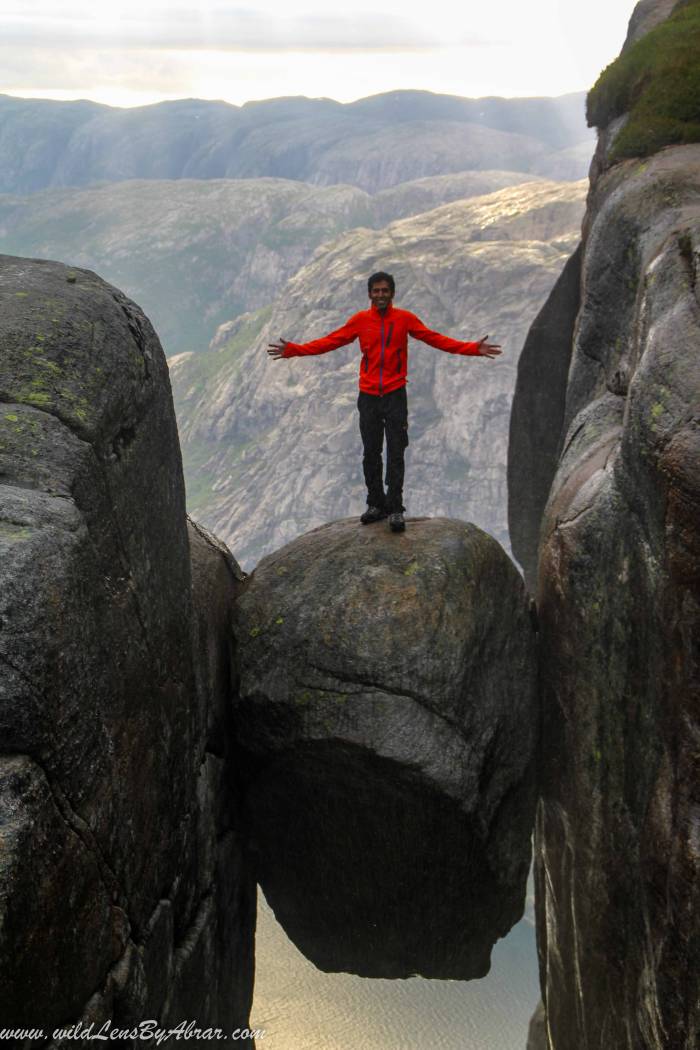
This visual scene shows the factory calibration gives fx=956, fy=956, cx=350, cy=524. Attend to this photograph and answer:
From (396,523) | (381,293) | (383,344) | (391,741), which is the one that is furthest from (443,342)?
(391,741)

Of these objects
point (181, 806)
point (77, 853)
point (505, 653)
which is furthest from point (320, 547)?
point (77, 853)

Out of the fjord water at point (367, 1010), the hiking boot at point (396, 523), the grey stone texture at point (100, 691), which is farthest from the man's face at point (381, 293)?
the fjord water at point (367, 1010)

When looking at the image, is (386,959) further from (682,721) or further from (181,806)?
(682,721)

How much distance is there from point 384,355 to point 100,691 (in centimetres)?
991

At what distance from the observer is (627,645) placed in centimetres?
1680

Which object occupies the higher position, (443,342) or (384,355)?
(443,342)

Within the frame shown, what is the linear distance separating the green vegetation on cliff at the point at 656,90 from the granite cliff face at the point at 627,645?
4.67 feet

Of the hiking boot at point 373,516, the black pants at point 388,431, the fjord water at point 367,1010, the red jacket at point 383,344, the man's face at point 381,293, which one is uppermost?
the man's face at point 381,293

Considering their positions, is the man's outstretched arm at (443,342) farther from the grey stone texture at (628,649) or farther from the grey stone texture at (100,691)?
the grey stone texture at (100,691)

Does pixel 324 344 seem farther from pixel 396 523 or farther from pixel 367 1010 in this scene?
pixel 367 1010

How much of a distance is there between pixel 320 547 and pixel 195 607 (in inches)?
137

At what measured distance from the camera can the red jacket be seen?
19.5 m

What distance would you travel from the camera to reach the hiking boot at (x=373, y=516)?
21.3 m

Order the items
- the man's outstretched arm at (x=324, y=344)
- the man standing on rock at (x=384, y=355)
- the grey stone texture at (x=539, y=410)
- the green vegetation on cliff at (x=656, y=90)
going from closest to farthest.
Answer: the man standing on rock at (x=384, y=355)
the man's outstretched arm at (x=324, y=344)
the green vegetation on cliff at (x=656, y=90)
the grey stone texture at (x=539, y=410)
